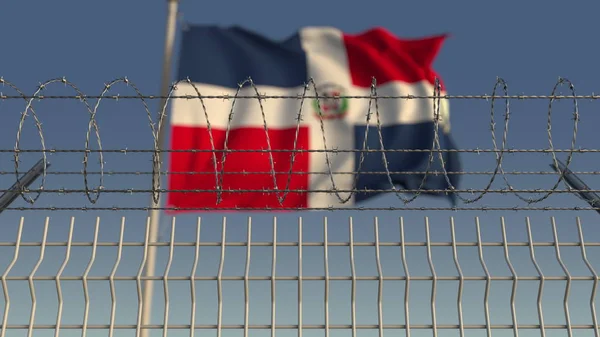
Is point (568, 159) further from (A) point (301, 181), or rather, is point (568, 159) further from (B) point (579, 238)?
(A) point (301, 181)

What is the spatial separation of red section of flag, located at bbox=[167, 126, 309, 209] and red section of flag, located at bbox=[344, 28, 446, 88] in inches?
90.8

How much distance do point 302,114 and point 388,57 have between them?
2.77 meters

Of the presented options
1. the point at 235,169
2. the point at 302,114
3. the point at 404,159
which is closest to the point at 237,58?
the point at 302,114

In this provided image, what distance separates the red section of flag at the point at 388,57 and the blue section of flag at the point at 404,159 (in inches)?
52.6

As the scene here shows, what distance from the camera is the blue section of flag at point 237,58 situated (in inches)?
535

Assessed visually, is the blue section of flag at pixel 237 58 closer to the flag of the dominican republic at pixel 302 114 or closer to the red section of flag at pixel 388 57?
the flag of the dominican republic at pixel 302 114

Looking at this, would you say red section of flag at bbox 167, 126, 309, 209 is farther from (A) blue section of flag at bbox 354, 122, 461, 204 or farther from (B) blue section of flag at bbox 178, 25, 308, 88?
(B) blue section of flag at bbox 178, 25, 308, 88

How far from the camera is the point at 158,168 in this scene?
6.35 m

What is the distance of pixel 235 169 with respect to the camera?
40.5 ft

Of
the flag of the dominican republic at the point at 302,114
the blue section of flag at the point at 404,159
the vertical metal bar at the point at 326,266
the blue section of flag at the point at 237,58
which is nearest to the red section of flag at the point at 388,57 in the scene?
the flag of the dominican republic at the point at 302,114

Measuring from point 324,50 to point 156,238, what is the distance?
5.75 metres

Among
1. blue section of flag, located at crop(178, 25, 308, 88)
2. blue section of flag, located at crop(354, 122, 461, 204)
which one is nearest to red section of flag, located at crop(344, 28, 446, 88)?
blue section of flag, located at crop(178, 25, 308, 88)

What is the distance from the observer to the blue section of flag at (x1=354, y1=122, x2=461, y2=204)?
12266mm

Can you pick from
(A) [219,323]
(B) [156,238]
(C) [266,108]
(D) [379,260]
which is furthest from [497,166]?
(C) [266,108]
